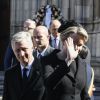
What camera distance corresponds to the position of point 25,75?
11.3 ft

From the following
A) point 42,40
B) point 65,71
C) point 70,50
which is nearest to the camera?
point 70,50

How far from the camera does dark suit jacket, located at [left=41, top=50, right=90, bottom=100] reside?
3.38 meters

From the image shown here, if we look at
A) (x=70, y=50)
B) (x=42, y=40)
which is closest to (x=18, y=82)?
(x=70, y=50)

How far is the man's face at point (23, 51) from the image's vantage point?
335 centimetres

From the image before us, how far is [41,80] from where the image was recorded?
3436 mm

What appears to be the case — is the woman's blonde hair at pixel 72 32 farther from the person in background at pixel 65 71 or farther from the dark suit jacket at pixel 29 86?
the dark suit jacket at pixel 29 86

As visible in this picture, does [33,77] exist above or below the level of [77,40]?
below

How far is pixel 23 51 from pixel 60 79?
333 mm

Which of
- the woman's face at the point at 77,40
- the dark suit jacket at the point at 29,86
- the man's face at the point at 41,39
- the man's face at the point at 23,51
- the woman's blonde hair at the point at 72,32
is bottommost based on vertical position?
the dark suit jacket at the point at 29,86

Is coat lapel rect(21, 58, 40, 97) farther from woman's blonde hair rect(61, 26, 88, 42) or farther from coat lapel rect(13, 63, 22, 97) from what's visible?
woman's blonde hair rect(61, 26, 88, 42)

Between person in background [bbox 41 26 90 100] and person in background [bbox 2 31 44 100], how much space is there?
0.19ft

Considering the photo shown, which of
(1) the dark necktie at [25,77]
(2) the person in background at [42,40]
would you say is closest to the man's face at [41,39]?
(2) the person in background at [42,40]

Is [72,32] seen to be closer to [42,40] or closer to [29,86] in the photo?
[29,86]

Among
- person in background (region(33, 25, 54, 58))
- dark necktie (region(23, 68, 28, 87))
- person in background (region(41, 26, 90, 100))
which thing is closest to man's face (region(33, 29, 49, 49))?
person in background (region(33, 25, 54, 58))
